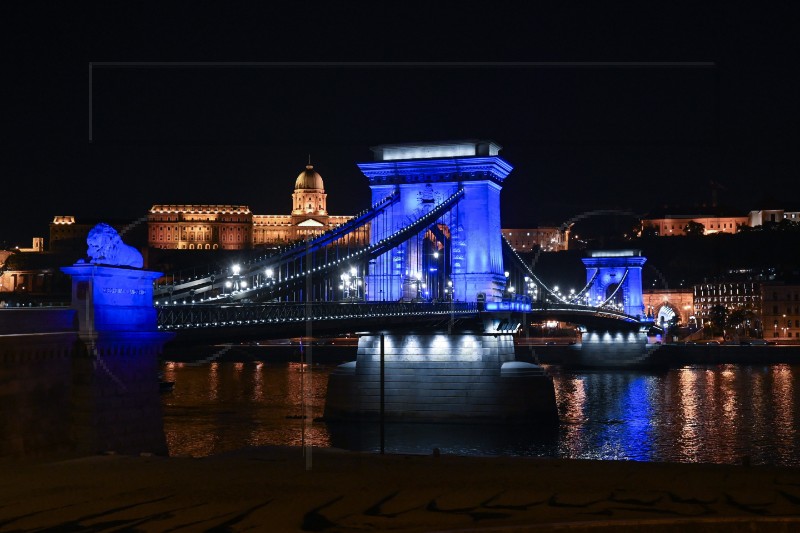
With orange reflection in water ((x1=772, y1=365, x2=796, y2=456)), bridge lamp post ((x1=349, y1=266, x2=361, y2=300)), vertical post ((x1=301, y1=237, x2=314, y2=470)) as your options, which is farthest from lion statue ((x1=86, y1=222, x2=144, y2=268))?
bridge lamp post ((x1=349, y1=266, x2=361, y2=300))

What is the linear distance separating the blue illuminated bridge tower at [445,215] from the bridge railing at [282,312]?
507cm

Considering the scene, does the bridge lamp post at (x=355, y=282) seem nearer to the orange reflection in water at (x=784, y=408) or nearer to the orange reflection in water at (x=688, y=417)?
the orange reflection in water at (x=688, y=417)

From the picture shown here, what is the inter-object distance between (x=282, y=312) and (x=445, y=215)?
70.0 feet

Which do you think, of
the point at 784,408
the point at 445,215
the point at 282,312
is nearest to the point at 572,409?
the point at 784,408

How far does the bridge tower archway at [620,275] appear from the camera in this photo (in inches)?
4642

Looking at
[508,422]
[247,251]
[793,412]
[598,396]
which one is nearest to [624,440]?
[508,422]

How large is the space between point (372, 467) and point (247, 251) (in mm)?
172355

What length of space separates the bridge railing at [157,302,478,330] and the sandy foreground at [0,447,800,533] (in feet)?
24.4

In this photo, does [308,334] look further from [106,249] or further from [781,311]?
[781,311]

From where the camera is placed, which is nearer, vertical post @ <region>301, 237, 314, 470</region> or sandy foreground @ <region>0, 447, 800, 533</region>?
sandy foreground @ <region>0, 447, 800, 533</region>

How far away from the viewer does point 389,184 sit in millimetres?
54781

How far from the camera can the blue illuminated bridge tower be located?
53.8m

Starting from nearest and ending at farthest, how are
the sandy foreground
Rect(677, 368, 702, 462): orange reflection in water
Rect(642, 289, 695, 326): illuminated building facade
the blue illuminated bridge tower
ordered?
the sandy foreground → Rect(677, 368, 702, 462): orange reflection in water → the blue illuminated bridge tower → Rect(642, 289, 695, 326): illuminated building facade

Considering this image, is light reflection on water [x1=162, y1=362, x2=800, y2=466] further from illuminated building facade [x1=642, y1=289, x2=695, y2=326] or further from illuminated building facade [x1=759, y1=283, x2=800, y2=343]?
illuminated building facade [x1=642, y1=289, x2=695, y2=326]
